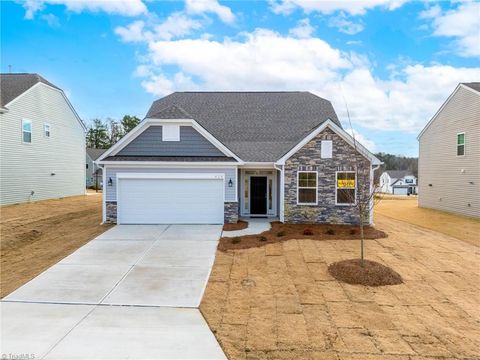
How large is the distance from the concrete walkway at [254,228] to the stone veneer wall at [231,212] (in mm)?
780

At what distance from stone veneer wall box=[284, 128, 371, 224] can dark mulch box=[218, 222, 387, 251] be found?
488 millimetres

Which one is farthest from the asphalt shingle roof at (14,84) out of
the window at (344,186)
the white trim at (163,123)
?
the window at (344,186)

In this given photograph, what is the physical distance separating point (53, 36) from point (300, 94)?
47.8 ft

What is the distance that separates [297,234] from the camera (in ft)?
40.4

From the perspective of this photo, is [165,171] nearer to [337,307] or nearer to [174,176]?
[174,176]

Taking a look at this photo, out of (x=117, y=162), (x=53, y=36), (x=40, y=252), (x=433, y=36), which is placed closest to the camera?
(x=40, y=252)

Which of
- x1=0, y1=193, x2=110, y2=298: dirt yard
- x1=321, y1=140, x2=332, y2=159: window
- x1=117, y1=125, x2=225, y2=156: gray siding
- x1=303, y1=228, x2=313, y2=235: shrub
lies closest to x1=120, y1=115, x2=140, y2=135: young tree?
x1=0, y1=193, x2=110, y2=298: dirt yard

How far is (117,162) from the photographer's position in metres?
14.1

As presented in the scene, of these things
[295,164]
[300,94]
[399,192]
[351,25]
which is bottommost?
[399,192]

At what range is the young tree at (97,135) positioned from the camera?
186ft

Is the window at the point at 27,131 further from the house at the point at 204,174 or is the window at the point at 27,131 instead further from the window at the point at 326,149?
the window at the point at 326,149

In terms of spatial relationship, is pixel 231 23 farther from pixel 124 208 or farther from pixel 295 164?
pixel 124 208

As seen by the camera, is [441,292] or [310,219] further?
[310,219]

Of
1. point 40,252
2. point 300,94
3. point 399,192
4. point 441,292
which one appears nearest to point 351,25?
point 300,94
